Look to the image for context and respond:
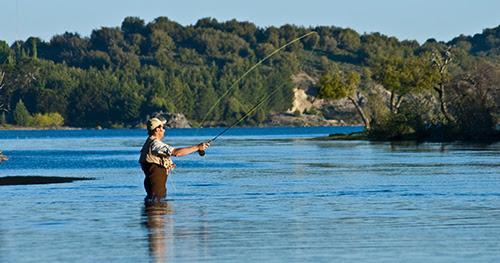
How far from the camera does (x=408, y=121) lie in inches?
3989

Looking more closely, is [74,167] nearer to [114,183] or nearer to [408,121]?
[114,183]

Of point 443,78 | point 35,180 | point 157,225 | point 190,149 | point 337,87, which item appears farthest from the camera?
point 337,87

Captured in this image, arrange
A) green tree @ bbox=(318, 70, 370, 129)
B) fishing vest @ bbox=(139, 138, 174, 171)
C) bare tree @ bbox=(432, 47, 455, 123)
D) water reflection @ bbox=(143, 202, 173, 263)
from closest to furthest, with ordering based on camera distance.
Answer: water reflection @ bbox=(143, 202, 173, 263) → fishing vest @ bbox=(139, 138, 174, 171) → bare tree @ bbox=(432, 47, 455, 123) → green tree @ bbox=(318, 70, 370, 129)

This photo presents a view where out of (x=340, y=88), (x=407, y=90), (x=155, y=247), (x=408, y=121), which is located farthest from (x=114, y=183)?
(x=340, y=88)

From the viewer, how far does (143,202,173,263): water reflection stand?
1965 cm

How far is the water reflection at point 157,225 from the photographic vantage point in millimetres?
19645

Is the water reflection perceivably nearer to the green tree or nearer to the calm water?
the calm water

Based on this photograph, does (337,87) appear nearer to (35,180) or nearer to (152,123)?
(35,180)

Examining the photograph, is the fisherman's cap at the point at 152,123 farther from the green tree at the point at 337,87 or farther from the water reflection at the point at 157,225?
the green tree at the point at 337,87

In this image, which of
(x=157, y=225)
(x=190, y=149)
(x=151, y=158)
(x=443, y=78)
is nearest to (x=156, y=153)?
(x=151, y=158)

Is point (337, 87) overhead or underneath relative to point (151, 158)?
overhead

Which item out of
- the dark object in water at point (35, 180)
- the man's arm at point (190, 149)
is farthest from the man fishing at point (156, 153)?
the dark object in water at point (35, 180)

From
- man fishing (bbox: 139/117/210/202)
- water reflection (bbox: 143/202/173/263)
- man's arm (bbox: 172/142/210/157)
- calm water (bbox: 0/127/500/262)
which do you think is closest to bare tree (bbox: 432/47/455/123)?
calm water (bbox: 0/127/500/262)

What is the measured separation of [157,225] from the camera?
79.8ft
